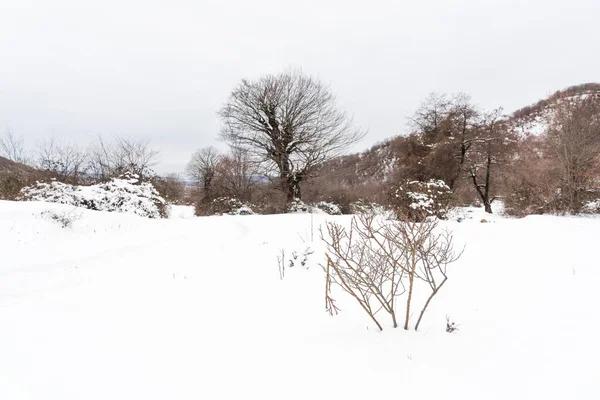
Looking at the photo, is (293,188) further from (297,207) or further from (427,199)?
(427,199)

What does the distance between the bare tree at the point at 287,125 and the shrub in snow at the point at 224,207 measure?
244 cm

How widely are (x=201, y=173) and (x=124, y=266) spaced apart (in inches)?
750

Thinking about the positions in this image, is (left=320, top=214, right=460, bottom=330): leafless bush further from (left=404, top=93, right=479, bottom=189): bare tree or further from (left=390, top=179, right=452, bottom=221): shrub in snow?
(left=404, top=93, right=479, bottom=189): bare tree

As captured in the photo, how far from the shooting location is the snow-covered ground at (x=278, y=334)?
1.47m

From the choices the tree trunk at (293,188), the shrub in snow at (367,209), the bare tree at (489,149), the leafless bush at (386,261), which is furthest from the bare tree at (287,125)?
the leafless bush at (386,261)

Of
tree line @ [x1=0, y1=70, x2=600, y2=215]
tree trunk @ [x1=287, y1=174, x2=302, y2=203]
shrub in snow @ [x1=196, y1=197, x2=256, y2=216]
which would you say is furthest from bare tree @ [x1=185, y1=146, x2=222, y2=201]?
tree trunk @ [x1=287, y1=174, x2=302, y2=203]

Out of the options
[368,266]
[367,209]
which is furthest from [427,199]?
[368,266]

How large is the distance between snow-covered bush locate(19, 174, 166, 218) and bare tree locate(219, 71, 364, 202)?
18.0 feet

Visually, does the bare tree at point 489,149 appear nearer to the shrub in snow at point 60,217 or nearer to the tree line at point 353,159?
the tree line at point 353,159

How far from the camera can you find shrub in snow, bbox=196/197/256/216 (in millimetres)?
13689

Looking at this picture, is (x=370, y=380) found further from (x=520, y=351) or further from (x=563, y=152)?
(x=563, y=152)

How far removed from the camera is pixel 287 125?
13047mm

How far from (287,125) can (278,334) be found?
12.0m

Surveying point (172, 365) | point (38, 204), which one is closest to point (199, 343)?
point (172, 365)
